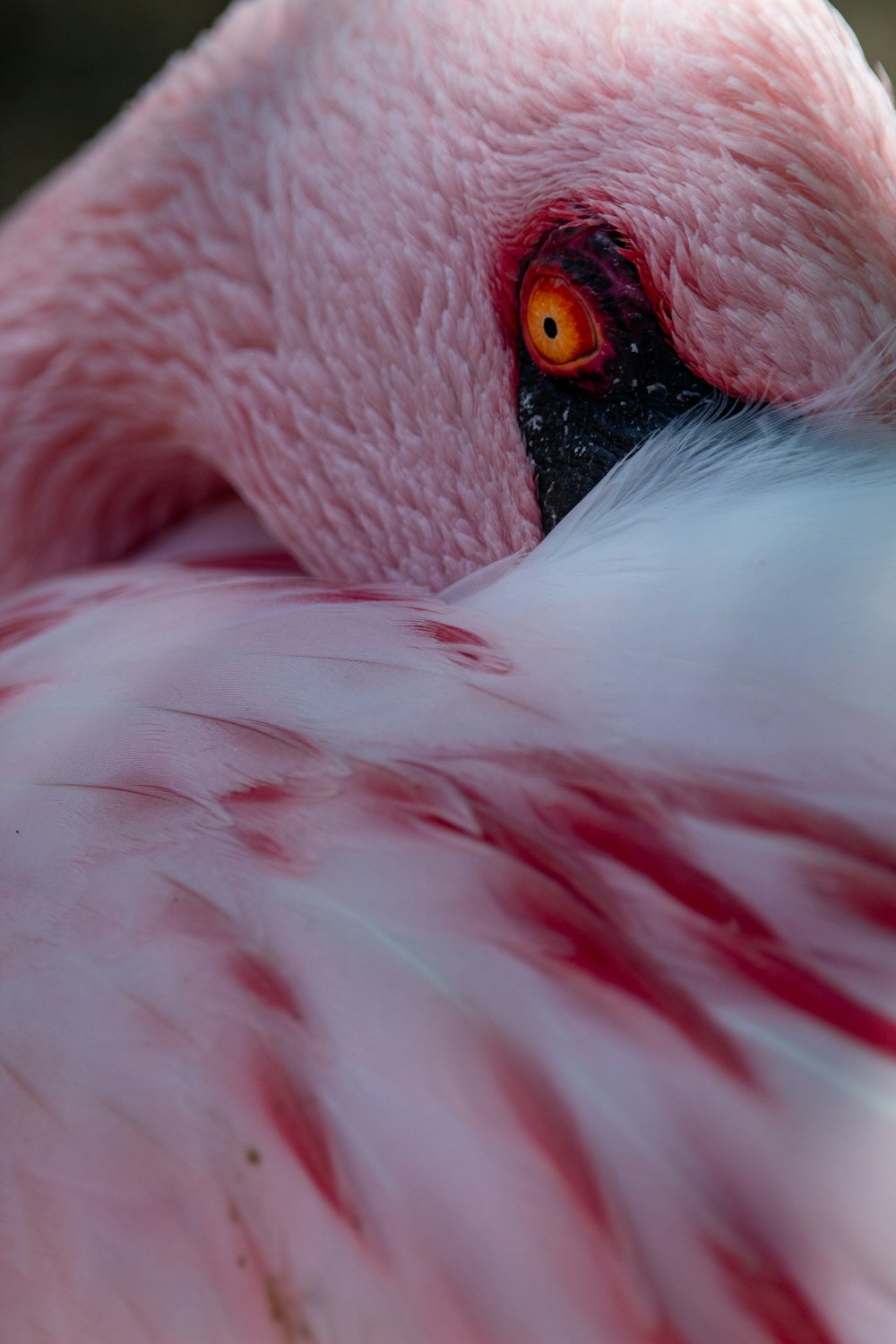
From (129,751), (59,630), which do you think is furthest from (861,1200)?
(59,630)

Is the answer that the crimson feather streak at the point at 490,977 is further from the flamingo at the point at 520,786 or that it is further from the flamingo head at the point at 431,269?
the flamingo head at the point at 431,269

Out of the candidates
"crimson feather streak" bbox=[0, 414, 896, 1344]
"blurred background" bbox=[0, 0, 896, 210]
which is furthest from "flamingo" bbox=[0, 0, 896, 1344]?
"blurred background" bbox=[0, 0, 896, 210]

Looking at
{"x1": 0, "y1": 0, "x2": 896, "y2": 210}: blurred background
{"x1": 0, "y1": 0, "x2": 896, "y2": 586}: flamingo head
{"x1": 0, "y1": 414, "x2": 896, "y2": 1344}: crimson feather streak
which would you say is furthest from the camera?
{"x1": 0, "y1": 0, "x2": 896, "y2": 210}: blurred background

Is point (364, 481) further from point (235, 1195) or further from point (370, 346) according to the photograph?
point (235, 1195)

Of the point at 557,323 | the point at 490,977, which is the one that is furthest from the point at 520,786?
the point at 557,323

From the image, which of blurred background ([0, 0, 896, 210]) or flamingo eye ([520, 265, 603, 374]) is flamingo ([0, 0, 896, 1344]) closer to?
flamingo eye ([520, 265, 603, 374])

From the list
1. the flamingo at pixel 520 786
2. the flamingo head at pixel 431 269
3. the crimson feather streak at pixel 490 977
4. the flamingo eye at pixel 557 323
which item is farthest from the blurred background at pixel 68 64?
the crimson feather streak at pixel 490 977

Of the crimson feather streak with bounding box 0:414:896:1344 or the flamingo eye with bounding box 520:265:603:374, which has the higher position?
the flamingo eye with bounding box 520:265:603:374
